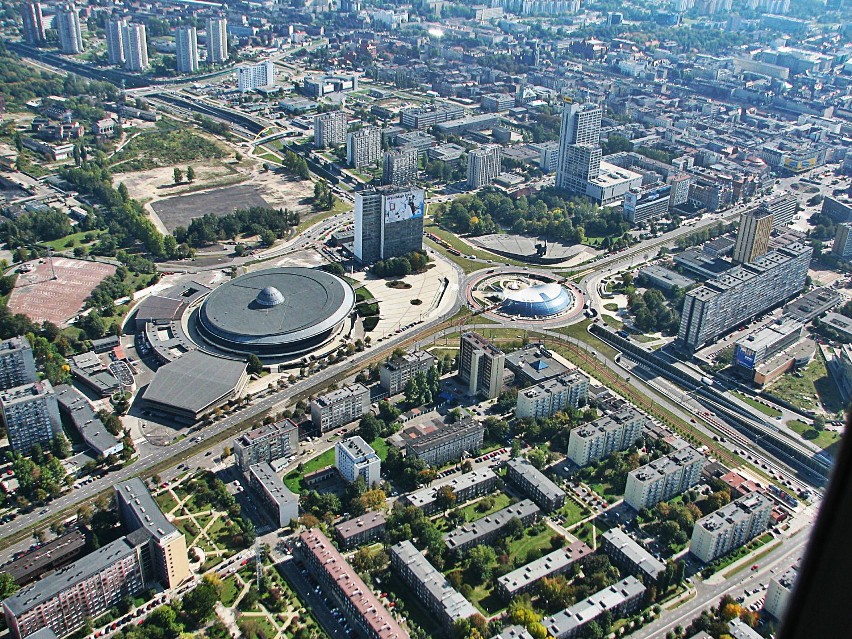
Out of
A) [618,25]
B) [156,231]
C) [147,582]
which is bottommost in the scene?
[147,582]

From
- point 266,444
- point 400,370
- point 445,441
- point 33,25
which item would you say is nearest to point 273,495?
point 266,444

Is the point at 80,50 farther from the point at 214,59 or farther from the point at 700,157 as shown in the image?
the point at 700,157

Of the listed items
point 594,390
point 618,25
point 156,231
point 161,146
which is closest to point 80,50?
point 161,146

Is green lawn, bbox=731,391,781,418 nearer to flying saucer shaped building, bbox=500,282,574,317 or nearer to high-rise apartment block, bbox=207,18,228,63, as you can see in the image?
flying saucer shaped building, bbox=500,282,574,317

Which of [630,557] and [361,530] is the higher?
[630,557]

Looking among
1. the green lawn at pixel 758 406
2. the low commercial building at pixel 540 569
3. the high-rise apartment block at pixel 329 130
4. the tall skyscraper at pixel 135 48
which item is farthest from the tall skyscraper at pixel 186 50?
the low commercial building at pixel 540 569

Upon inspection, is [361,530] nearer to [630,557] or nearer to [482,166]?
[630,557]
